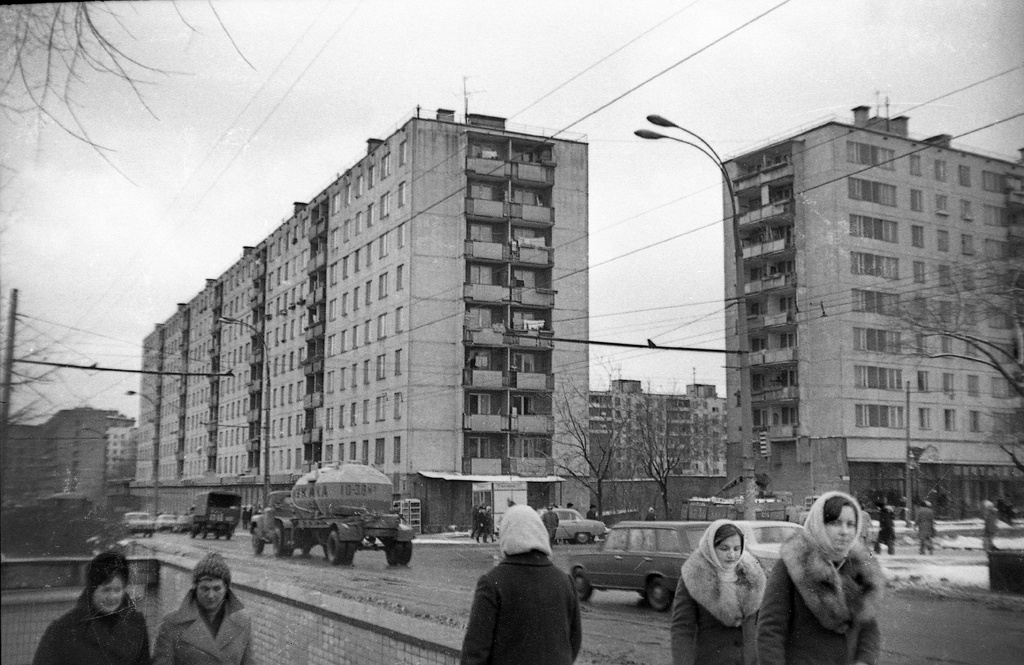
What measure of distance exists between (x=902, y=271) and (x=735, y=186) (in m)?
1.84

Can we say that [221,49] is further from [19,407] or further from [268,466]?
[268,466]

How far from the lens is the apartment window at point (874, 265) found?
256 inches

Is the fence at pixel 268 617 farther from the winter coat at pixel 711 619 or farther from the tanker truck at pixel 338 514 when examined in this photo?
the winter coat at pixel 711 619

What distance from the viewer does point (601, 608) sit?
11500 millimetres

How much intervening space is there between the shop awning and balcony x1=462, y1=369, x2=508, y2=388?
28.6 inches

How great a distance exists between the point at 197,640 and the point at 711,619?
2.41 metres

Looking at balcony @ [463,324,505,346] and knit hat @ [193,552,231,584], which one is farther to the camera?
balcony @ [463,324,505,346]

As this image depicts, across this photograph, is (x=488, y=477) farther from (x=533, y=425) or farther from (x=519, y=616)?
(x=519, y=616)

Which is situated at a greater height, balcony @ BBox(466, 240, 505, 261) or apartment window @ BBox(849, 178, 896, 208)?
apartment window @ BBox(849, 178, 896, 208)

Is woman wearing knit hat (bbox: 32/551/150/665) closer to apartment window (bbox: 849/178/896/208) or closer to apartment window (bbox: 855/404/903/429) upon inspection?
apartment window (bbox: 855/404/903/429)

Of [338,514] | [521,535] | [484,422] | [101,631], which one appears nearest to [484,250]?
[484,422]

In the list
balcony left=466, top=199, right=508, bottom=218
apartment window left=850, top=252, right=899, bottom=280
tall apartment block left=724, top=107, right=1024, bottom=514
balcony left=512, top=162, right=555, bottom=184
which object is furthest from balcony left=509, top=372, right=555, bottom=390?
apartment window left=850, top=252, right=899, bottom=280

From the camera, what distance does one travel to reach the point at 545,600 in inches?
149

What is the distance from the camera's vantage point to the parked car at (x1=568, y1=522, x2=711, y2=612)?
952cm
